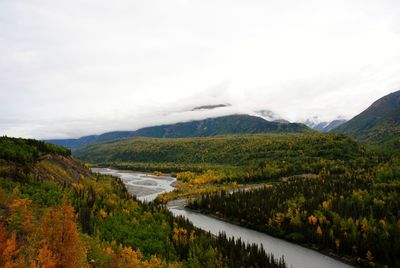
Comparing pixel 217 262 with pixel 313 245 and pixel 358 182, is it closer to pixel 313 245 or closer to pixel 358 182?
pixel 313 245

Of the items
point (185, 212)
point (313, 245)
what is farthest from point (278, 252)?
point (185, 212)

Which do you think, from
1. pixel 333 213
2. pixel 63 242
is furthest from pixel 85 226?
pixel 333 213

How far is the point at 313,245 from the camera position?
109 m

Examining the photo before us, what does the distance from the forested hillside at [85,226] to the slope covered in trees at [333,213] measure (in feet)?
77.1

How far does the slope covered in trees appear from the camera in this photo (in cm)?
9744

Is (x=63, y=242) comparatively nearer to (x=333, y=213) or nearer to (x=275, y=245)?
(x=275, y=245)

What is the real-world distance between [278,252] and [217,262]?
31.5m

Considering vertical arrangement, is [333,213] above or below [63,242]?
below

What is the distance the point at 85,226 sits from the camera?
86938 mm

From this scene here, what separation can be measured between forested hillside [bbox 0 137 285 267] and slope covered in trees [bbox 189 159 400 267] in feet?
77.1

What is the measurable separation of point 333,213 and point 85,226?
76.0 meters

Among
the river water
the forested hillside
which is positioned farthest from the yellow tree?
the river water

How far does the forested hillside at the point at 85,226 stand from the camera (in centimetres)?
4597

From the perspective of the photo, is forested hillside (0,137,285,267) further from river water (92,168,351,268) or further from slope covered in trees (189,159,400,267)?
slope covered in trees (189,159,400,267)
